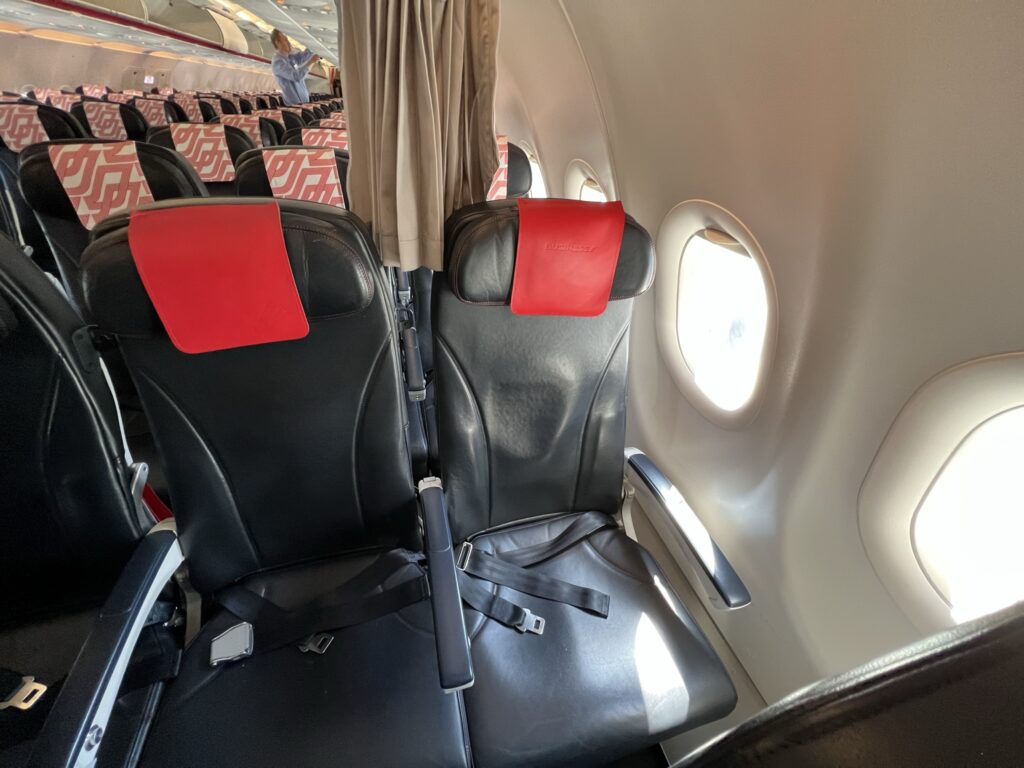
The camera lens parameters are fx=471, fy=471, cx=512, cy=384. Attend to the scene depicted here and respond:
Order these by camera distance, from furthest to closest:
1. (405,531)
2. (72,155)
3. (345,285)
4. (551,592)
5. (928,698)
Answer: (72,155) < (405,531) < (551,592) < (345,285) < (928,698)

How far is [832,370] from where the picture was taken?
1011mm

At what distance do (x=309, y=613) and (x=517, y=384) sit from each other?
30.8 inches

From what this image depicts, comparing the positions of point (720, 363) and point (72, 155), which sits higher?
point (72, 155)

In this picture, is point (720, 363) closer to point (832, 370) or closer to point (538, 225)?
point (832, 370)

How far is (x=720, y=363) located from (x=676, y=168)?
2.19 feet

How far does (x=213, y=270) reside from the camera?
36.2 inches

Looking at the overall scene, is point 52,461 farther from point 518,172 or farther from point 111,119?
point 111,119

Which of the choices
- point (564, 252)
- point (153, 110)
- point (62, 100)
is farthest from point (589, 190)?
point (62, 100)

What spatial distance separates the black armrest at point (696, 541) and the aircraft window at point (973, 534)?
36cm

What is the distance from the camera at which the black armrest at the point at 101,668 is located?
0.78 meters

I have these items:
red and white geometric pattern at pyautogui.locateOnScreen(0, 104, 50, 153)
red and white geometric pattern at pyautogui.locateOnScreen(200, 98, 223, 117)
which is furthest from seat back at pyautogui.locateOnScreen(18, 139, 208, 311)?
red and white geometric pattern at pyautogui.locateOnScreen(200, 98, 223, 117)

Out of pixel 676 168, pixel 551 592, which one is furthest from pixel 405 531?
pixel 676 168

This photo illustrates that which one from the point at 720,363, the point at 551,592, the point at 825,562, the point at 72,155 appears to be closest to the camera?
the point at 825,562

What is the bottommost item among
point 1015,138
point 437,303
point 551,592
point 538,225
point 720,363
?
point 551,592
